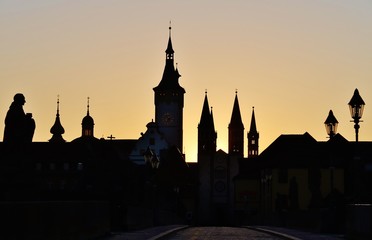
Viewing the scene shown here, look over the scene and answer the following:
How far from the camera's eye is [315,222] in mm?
48719

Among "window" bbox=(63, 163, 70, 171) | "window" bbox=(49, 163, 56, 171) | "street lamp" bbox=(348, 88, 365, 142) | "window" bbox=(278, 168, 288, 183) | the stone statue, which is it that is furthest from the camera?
"window" bbox=(49, 163, 56, 171)

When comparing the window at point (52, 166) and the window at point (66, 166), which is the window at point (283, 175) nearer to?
the window at point (66, 166)

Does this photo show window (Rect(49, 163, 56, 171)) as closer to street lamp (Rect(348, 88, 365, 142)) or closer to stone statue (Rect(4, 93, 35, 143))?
street lamp (Rect(348, 88, 365, 142))

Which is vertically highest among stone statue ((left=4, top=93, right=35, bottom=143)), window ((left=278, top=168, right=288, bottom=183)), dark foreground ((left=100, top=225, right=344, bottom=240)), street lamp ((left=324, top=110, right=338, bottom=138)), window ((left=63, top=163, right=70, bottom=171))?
window ((left=63, top=163, right=70, bottom=171))

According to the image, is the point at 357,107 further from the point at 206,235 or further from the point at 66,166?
the point at 66,166

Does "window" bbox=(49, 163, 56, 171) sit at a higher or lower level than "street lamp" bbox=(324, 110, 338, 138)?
higher

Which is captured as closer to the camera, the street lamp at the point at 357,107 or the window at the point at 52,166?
the street lamp at the point at 357,107

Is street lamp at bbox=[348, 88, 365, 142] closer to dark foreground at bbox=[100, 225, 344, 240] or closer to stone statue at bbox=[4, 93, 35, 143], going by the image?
dark foreground at bbox=[100, 225, 344, 240]

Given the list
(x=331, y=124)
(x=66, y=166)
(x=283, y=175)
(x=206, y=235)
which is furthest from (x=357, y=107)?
(x=66, y=166)

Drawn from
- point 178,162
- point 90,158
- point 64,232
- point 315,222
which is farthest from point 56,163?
point 64,232

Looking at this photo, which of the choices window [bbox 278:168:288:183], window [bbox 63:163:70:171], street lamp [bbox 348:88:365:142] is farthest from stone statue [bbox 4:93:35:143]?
window [bbox 63:163:70:171]

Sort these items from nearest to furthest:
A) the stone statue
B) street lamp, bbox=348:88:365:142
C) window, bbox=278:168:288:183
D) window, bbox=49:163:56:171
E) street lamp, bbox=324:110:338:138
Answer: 1. the stone statue
2. street lamp, bbox=348:88:365:142
3. street lamp, bbox=324:110:338:138
4. window, bbox=278:168:288:183
5. window, bbox=49:163:56:171

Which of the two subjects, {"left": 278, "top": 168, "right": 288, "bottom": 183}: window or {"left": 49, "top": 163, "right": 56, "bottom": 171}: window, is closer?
{"left": 278, "top": 168, "right": 288, "bottom": 183}: window

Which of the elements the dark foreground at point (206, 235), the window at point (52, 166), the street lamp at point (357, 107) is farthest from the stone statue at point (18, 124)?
the window at point (52, 166)
